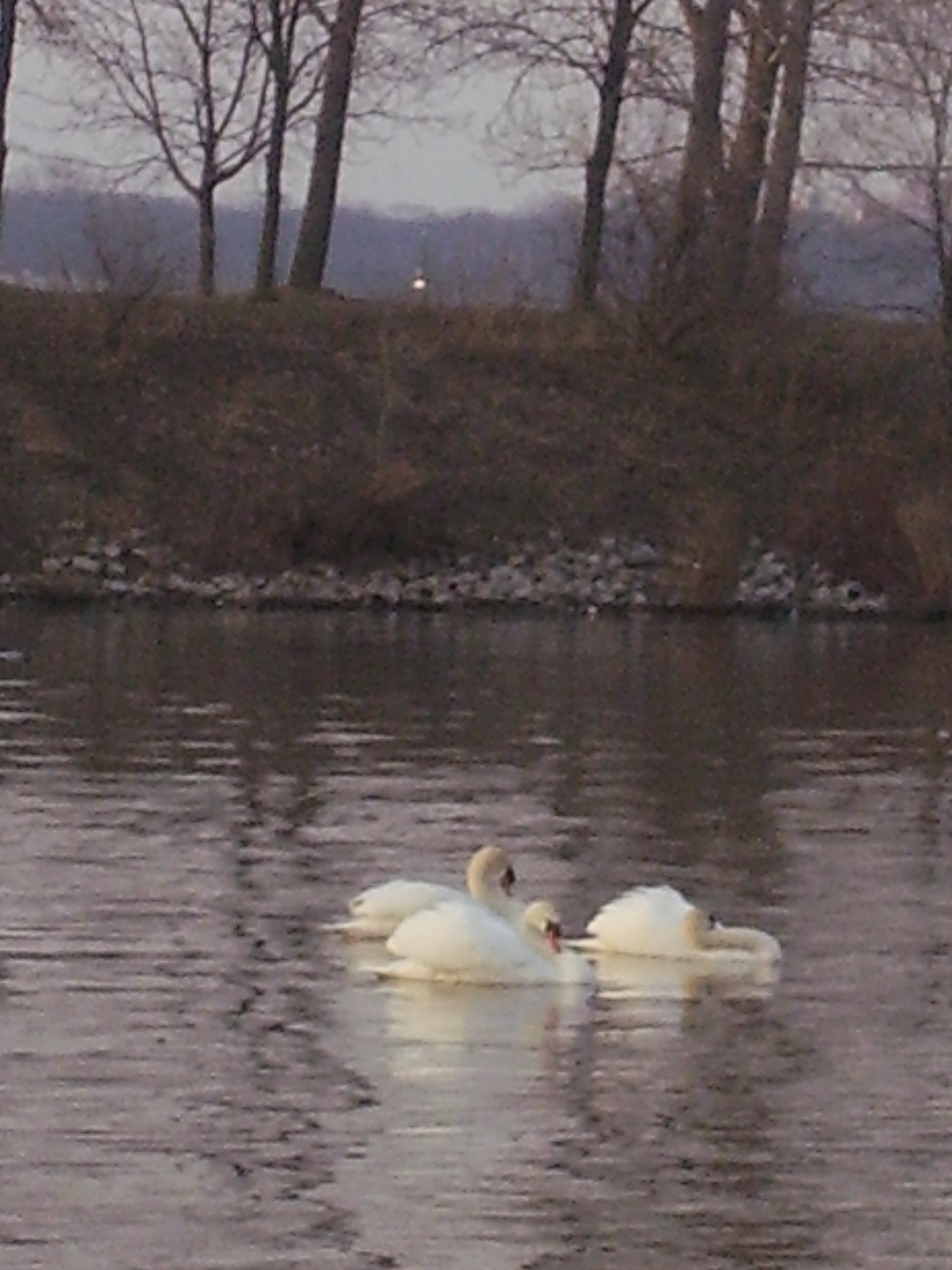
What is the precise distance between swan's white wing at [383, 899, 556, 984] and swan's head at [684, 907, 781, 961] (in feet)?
2.46

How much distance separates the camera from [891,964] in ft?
45.4

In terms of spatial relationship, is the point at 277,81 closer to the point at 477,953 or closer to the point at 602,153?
the point at 602,153

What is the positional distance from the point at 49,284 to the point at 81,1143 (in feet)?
107

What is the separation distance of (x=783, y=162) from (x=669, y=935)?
1211 inches

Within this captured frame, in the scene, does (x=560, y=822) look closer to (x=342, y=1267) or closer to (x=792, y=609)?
(x=342, y=1267)

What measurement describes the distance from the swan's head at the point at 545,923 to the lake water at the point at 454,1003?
32 centimetres

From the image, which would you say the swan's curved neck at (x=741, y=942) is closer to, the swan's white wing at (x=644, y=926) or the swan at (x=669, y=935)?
the swan at (x=669, y=935)

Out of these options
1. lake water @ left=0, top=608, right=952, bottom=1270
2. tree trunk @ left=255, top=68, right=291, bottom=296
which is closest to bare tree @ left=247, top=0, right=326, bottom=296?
tree trunk @ left=255, top=68, right=291, bottom=296

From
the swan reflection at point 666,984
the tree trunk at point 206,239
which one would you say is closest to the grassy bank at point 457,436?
the tree trunk at point 206,239

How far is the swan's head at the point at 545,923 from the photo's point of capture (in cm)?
1365

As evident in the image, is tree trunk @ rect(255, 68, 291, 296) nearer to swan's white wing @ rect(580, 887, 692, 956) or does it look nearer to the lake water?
the lake water

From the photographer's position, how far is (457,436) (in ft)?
133

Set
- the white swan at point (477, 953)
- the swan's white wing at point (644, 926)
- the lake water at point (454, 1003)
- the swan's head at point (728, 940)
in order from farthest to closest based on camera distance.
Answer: the swan's white wing at point (644, 926) → the swan's head at point (728, 940) → the white swan at point (477, 953) → the lake water at point (454, 1003)

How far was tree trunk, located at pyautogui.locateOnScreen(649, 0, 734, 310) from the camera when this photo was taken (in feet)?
135
